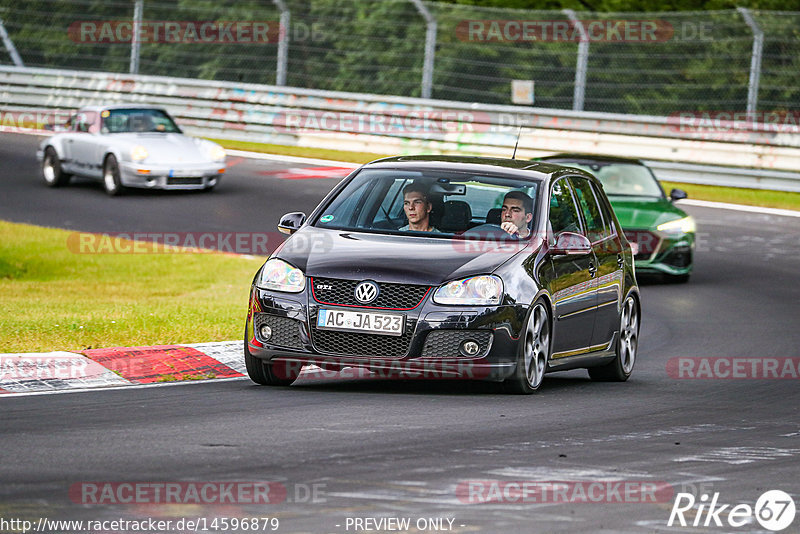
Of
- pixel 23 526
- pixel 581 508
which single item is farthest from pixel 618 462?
pixel 23 526

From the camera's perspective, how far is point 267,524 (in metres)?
5.71

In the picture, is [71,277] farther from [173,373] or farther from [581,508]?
[581,508]

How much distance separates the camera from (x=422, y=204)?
1002 cm

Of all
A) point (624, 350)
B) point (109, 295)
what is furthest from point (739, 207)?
point (624, 350)

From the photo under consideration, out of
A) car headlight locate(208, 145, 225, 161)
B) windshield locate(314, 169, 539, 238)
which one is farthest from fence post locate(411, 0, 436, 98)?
windshield locate(314, 169, 539, 238)

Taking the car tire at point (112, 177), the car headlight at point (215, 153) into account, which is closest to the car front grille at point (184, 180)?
the car headlight at point (215, 153)

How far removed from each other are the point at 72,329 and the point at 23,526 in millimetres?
6056

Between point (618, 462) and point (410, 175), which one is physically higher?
point (410, 175)

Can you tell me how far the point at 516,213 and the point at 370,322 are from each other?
1563 millimetres

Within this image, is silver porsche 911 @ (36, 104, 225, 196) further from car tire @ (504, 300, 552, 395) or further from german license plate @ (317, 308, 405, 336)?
german license plate @ (317, 308, 405, 336)

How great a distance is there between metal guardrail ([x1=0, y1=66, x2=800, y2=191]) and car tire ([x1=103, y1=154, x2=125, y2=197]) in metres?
6.14

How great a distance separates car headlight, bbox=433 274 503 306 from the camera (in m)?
8.96

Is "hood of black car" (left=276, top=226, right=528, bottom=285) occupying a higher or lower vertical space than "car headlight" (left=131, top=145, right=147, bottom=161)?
higher

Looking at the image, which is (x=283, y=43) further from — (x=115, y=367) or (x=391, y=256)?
(x=391, y=256)
